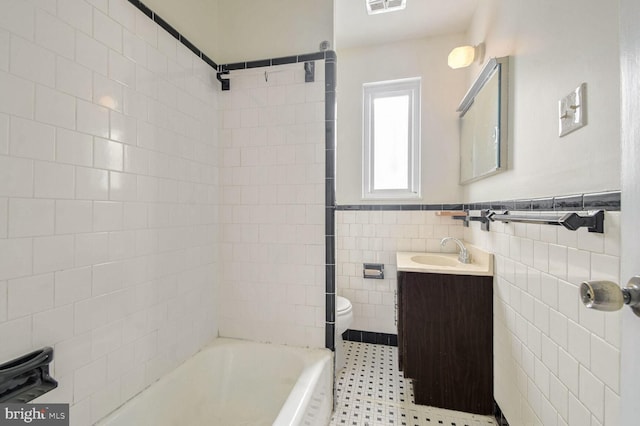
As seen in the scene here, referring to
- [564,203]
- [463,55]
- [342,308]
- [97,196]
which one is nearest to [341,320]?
[342,308]

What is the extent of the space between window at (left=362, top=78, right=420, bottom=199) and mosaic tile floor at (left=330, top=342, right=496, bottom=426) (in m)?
1.42

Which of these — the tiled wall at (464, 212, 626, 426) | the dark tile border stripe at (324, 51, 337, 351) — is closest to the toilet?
the dark tile border stripe at (324, 51, 337, 351)

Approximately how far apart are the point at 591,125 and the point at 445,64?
5.90 feet

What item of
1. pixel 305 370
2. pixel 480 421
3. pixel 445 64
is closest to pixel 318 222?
pixel 305 370

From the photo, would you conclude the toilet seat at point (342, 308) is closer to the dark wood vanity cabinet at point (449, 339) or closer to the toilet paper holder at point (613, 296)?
the dark wood vanity cabinet at point (449, 339)

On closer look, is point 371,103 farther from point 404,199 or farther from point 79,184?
point 79,184

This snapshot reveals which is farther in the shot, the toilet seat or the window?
the window

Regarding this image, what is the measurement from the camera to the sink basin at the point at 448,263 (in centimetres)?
162

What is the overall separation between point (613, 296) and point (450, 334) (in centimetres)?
140

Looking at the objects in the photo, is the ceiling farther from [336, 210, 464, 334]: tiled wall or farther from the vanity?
the vanity

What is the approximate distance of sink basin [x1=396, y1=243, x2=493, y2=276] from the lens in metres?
1.62

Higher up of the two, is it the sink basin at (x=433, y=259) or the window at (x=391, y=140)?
the window at (x=391, y=140)

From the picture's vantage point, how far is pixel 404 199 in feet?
7.91
